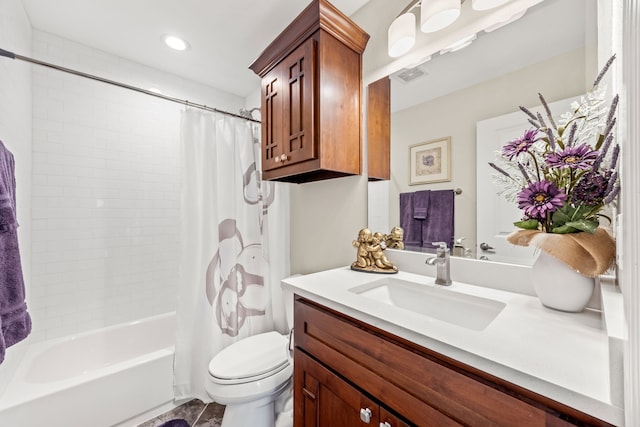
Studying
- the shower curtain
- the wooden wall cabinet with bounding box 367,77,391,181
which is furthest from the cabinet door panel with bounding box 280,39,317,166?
the shower curtain

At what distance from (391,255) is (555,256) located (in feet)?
2.24

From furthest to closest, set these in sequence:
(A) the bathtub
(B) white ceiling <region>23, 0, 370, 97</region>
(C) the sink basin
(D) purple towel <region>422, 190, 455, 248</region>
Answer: (B) white ceiling <region>23, 0, 370, 97</region>, (A) the bathtub, (D) purple towel <region>422, 190, 455, 248</region>, (C) the sink basin

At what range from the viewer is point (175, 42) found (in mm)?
1788

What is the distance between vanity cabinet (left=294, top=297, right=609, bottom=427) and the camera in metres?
0.47

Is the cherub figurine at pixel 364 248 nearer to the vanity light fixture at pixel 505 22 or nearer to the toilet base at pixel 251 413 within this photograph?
the toilet base at pixel 251 413

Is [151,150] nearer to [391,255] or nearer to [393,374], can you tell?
[391,255]

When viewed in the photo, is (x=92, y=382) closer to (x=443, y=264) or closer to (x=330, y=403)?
(x=330, y=403)

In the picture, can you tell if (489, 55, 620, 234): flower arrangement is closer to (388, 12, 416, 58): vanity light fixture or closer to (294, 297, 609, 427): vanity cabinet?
(294, 297, 609, 427): vanity cabinet

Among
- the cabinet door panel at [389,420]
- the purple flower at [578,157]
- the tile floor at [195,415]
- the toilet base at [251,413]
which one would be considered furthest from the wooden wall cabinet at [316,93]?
the tile floor at [195,415]

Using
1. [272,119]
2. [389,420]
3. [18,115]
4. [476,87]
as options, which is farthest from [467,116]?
[18,115]

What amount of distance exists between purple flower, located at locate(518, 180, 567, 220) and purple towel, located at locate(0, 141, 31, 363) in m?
1.72

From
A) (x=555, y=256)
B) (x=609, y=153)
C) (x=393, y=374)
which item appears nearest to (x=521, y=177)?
(x=609, y=153)

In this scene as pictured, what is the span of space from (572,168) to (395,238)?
71 cm

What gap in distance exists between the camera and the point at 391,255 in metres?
1.29
